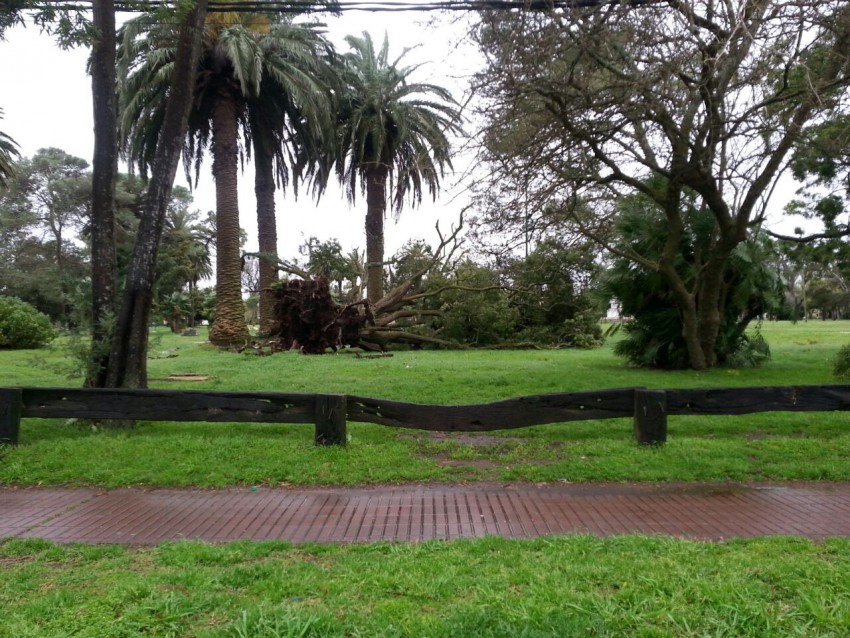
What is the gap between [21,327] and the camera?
877 inches

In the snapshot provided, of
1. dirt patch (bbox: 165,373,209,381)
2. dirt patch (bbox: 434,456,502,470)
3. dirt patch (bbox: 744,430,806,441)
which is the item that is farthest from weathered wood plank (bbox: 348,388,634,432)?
dirt patch (bbox: 165,373,209,381)

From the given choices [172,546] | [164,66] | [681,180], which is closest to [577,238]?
[681,180]

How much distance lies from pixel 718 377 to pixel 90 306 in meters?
10.8

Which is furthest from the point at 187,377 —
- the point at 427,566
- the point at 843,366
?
the point at 843,366

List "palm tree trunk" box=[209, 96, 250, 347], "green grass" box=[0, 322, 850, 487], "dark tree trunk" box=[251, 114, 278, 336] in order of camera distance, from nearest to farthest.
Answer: "green grass" box=[0, 322, 850, 487] → "palm tree trunk" box=[209, 96, 250, 347] → "dark tree trunk" box=[251, 114, 278, 336]

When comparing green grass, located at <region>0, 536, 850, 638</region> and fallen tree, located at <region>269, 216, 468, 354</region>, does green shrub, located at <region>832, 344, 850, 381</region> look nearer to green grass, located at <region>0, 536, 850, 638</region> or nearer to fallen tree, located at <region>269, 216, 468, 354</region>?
green grass, located at <region>0, 536, 850, 638</region>

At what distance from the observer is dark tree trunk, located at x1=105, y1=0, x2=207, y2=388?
333 inches

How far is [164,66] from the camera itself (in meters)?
19.0

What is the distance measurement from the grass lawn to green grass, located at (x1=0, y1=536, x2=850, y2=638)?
0.01 m

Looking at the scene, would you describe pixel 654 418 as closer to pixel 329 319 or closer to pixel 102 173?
pixel 102 173

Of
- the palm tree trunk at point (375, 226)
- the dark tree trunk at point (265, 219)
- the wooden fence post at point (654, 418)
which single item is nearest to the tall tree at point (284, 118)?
the dark tree trunk at point (265, 219)

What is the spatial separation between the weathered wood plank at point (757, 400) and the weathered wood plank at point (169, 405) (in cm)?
410

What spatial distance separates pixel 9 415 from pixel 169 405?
175cm

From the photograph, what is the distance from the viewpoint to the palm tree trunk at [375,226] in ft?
80.9
